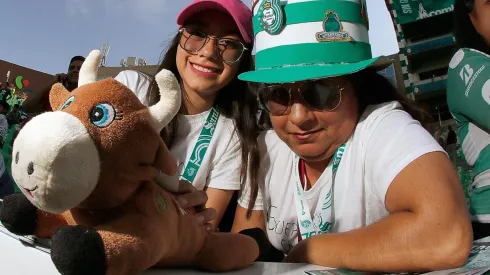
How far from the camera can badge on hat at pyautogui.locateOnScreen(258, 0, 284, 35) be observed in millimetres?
1351

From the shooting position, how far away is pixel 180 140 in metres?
1.75

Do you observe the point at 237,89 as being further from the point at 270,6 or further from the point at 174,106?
the point at 174,106

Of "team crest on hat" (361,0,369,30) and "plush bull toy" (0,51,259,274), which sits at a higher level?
"team crest on hat" (361,0,369,30)

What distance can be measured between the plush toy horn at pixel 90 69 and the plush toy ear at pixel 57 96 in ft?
0.10

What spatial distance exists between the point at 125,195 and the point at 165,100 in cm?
16

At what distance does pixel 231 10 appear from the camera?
166 centimetres

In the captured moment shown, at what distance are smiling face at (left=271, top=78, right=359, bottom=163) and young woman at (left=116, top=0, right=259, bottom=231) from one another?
34 centimetres

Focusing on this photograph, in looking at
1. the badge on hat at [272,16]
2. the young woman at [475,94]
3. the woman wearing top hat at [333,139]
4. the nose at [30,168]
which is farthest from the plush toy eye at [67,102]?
the young woman at [475,94]

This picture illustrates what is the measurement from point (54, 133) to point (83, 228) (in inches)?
4.9

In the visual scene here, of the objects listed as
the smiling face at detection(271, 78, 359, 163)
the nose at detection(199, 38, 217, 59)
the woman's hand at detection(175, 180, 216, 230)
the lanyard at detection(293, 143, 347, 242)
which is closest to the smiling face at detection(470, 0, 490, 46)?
the smiling face at detection(271, 78, 359, 163)

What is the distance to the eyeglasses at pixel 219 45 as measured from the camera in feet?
5.63

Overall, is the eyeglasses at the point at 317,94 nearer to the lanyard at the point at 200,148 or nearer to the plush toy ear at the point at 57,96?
the lanyard at the point at 200,148

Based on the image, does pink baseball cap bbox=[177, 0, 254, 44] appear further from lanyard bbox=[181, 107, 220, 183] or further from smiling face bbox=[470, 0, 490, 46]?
smiling face bbox=[470, 0, 490, 46]

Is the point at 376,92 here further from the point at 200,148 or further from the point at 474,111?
the point at 200,148
